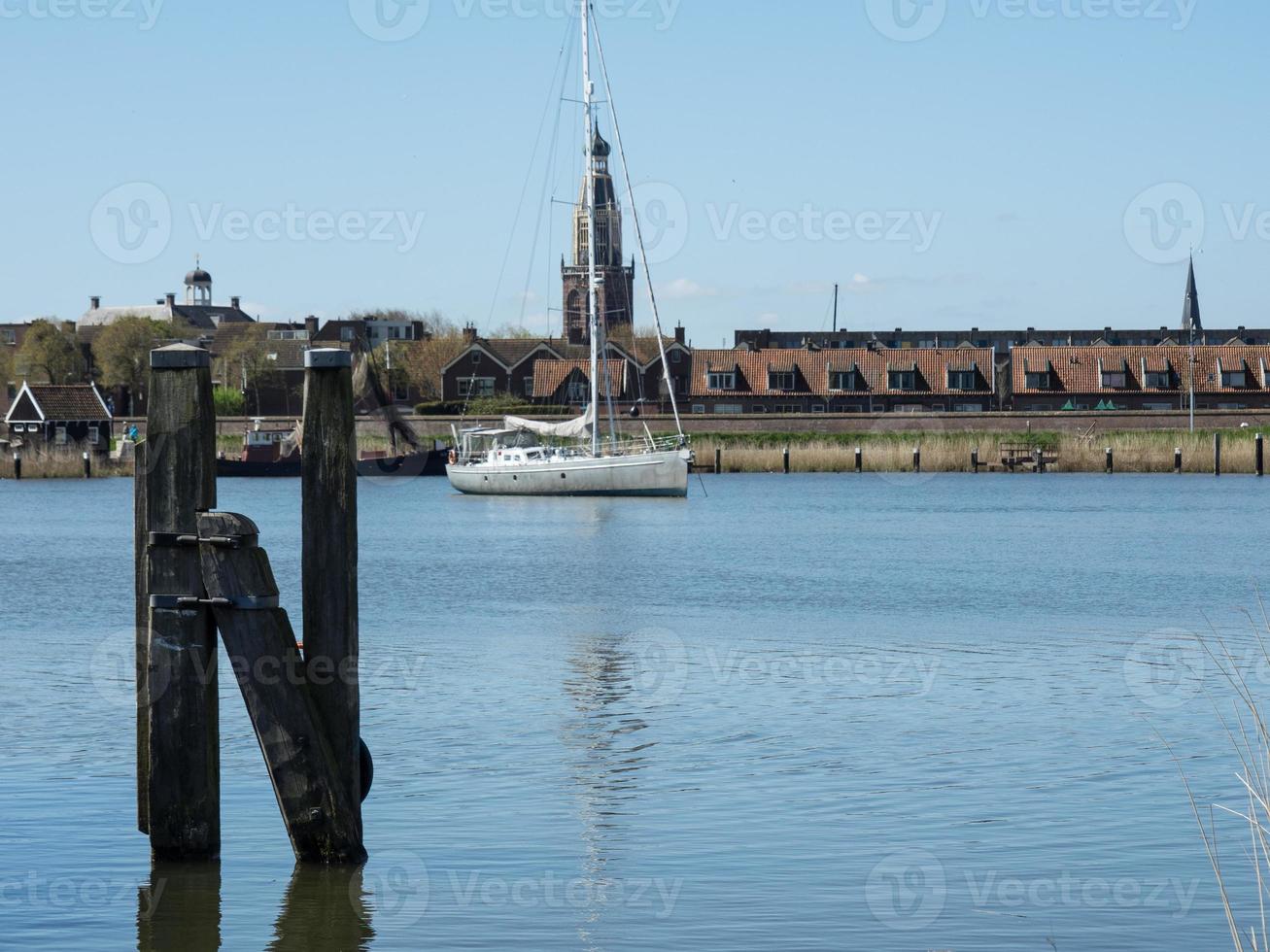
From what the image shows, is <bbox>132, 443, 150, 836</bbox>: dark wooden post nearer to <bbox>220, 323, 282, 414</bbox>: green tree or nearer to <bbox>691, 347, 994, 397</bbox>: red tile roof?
<bbox>691, 347, 994, 397</bbox>: red tile roof

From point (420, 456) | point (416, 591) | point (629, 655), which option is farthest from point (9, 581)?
point (420, 456)

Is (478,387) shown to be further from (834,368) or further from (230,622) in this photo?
(230,622)

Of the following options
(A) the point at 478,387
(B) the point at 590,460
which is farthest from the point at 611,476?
(A) the point at 478,387

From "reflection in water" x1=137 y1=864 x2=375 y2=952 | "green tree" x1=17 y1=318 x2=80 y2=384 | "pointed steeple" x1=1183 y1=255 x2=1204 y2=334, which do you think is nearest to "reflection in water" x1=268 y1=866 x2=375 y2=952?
A: "reflection in water" x1=137 y1=864 x2=375 y2=952

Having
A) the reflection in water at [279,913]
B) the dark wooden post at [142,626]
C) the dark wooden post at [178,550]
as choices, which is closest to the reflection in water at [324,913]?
the reflection in water at [279,913]

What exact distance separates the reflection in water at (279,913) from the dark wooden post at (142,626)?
384 millimetres

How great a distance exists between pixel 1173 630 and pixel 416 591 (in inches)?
512

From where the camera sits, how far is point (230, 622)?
330 inches

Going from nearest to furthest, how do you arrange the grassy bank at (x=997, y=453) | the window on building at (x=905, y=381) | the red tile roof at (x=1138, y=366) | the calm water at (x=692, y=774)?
1. the calm water at (x=692, y=774)
2. the grassy bank at (x=997, y=453)
3. the red tile roof at (x=1138, y=366)
4. the window on building at (x=905, y=381)

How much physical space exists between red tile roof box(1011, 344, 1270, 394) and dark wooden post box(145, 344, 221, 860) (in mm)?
104864

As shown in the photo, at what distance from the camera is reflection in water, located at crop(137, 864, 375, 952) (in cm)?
915

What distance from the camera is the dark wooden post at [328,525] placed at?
28.1ft

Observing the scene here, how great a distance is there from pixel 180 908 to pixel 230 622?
2.15 m

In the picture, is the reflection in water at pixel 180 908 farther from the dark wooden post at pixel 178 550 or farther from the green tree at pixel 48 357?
the green tree at pixel 48 357
